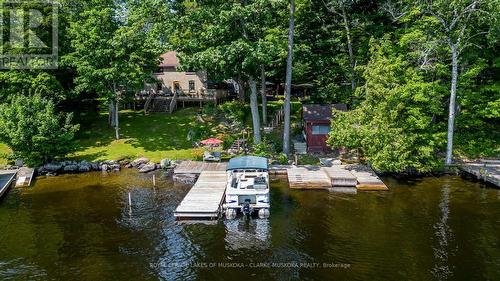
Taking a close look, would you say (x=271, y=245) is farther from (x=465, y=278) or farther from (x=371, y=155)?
(x=371, y=155)

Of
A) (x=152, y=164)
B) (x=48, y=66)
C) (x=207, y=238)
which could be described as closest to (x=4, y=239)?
(x=207, y=238)

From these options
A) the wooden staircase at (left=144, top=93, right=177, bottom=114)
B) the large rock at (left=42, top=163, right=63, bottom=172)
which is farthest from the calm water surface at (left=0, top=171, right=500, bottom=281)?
the wooden staircase at (left=144, top=93, right=177, bottom=114)

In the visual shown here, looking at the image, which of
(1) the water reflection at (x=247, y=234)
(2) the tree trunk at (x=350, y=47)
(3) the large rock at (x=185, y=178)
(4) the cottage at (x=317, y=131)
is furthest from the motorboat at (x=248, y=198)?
(2) the tree trunk at (x=350, y=47)

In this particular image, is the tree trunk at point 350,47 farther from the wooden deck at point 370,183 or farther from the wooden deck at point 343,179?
the wooden deck at point 343,179

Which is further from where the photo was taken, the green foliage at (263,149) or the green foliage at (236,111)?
the green foliage at (236,111)

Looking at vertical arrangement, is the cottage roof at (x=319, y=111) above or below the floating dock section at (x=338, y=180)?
above

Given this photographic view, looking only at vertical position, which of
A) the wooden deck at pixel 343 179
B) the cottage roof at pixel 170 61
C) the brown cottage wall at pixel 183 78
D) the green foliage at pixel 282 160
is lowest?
the wooden deck at pixel 343 179

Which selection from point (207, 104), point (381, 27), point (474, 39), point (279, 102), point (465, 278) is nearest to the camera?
point (465, 278)
